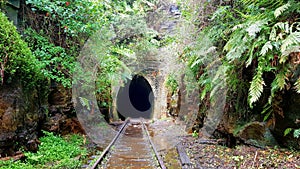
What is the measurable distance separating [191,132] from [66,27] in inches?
229

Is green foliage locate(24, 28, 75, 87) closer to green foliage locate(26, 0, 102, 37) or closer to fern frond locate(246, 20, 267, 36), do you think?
green foliage locate(26, 0, 102, 37)

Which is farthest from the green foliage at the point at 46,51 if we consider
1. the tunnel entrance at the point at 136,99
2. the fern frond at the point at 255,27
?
the tunnel entrance at the point at 136,99

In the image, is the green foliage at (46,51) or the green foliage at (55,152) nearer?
the green foliage at (55,152)

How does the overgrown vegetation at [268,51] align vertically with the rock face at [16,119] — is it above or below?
above

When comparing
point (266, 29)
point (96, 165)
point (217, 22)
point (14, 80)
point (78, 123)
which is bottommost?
point (96, 165)

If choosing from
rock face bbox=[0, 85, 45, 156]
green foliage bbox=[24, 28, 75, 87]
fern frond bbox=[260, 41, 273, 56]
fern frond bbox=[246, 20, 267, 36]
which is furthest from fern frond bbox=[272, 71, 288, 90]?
green foliage bbox=[24, 28, 75, 87]

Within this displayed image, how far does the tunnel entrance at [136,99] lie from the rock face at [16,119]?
55.9ft

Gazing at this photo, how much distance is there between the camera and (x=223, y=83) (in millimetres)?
5426

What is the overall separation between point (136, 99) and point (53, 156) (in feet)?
68.7

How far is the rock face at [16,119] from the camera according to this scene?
4.70m

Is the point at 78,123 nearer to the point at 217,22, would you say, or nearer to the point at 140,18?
the point at 217,22

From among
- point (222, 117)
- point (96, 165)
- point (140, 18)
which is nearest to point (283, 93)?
point (222, 117)

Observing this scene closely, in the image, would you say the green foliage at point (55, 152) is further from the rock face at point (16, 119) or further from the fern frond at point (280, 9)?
the fern frond at point (280, 9)

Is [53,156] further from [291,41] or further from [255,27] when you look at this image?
[291,41]
